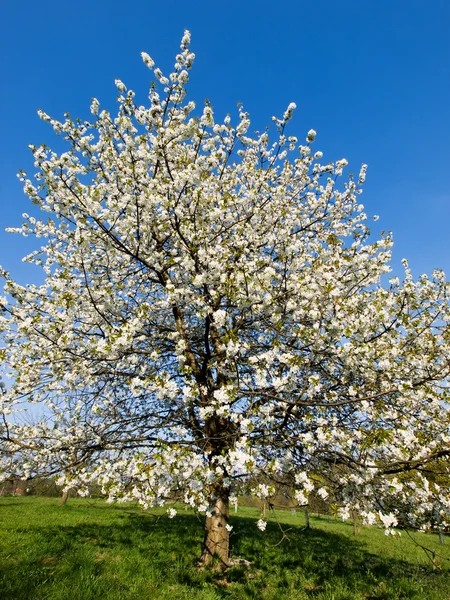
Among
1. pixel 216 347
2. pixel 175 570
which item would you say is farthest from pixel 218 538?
pixel 216 347

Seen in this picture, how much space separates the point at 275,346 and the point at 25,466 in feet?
16.5

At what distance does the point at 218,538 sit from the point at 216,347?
13.3ft

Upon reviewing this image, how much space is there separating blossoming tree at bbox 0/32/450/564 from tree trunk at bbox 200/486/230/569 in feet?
0.11

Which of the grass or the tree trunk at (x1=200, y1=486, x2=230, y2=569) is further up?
the tree trunk at (x1=200, y1=486, x2=230, y2=569)

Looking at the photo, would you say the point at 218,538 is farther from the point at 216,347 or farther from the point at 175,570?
A: the point at 216,347

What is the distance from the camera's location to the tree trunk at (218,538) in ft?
23.9

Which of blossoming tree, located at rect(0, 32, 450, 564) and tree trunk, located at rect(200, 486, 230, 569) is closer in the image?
blossoming tree, located at rect(0, 32, 450, 564)

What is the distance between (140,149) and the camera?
7.00 m

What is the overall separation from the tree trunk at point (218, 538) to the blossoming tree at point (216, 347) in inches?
1.4

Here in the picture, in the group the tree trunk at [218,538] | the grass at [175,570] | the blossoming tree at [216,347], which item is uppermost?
the blossoming tree at [216,347]

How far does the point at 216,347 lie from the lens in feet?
23.8

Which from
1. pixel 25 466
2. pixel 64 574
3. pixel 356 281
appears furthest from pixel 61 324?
pixel 356 281

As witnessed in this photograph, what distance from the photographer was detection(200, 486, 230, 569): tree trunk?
7289 millimetres

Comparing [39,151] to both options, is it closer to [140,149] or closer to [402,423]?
[140,149]
